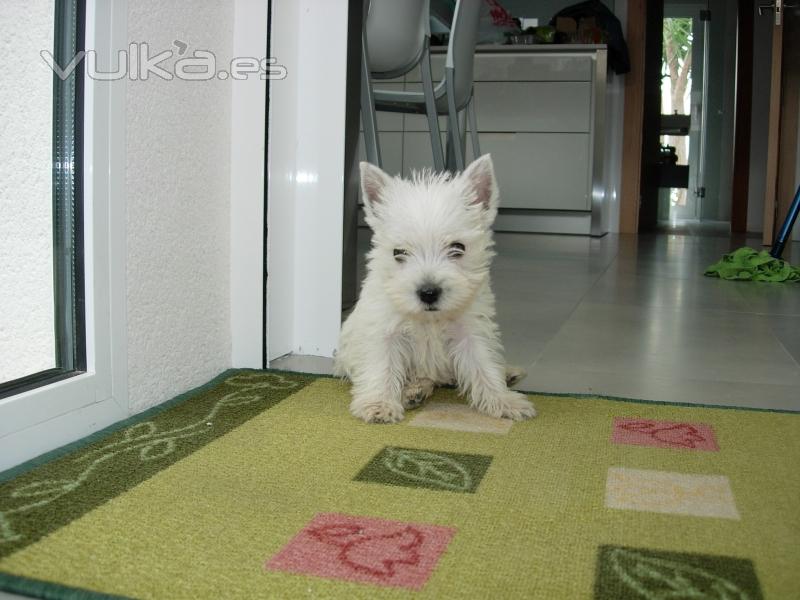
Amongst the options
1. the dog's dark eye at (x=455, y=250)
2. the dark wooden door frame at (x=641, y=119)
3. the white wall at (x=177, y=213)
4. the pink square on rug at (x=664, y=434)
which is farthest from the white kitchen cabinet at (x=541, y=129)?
the pink square on rug at (x=664, y=434)

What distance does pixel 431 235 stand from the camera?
1666 millimetres

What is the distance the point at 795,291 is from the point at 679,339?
4.76 feet

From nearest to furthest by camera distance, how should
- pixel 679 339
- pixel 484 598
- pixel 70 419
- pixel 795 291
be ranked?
1. pixel 484 598
2. pixel 70 419
3. pixel 679 339
4. pixel 795 291

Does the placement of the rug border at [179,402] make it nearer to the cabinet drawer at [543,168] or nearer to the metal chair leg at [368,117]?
the metal chair leg at [368,117]

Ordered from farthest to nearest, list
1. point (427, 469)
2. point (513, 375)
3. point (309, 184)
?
point (309, 184), point (513, 375), point (427, 469)

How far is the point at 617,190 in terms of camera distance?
320 inches

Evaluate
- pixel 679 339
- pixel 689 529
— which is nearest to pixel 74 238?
pixel 689 529

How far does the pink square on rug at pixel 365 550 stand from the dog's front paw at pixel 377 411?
1.65 ft

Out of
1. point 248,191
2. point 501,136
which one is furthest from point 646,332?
point 501,136

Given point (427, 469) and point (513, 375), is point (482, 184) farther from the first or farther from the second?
point (427, 469)

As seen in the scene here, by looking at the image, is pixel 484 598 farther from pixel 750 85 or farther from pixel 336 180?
pixel 750 85

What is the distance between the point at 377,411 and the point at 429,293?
0.84 feet

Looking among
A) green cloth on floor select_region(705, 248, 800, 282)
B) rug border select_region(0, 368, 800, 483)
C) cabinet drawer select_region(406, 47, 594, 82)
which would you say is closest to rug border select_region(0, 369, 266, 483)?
rug border select_region(0, 368, 800, 483)

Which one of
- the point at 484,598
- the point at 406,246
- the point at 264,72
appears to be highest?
the point at 264,72
